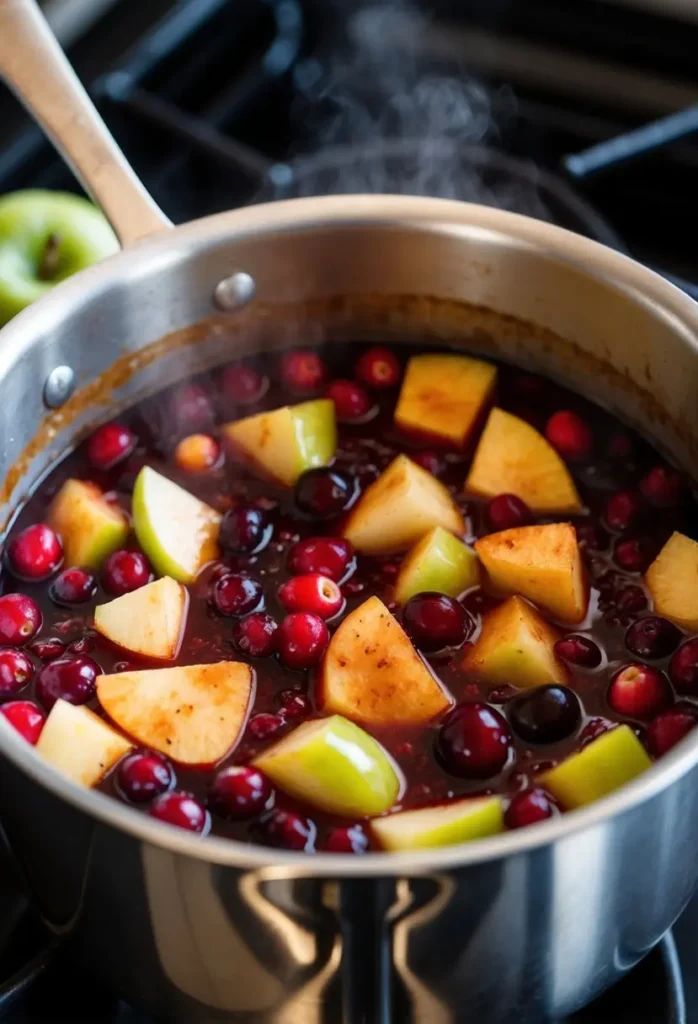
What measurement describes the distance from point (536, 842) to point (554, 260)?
31.3 inches

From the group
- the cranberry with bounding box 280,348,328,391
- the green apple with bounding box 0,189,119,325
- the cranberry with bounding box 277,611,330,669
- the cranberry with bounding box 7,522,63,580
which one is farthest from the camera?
the green apple with bounding box 0,189,119,325

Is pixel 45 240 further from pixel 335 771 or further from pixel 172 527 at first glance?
pixel 335 771

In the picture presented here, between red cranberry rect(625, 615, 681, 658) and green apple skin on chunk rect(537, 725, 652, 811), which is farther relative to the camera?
red cranberry rect(625, 615, 681, 658)

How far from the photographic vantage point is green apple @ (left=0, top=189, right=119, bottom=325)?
1781 millimetres

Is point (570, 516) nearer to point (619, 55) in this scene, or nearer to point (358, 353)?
point (358, 353)

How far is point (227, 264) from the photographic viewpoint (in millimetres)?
1493

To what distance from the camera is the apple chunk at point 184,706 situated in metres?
1.19

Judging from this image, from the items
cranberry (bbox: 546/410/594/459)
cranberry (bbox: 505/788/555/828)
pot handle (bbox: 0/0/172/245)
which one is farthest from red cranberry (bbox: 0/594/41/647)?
cranberry (bbox: 546/410/594/459)

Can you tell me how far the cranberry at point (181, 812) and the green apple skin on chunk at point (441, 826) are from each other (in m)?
0.15

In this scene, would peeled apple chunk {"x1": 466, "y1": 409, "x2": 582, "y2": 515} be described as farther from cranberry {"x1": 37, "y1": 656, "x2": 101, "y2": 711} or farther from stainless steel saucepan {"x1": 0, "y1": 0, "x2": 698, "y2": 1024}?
cranberry {"x1": 37, "y1": 656, "x2": 101, "y2": 711}

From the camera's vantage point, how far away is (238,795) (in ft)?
3.69

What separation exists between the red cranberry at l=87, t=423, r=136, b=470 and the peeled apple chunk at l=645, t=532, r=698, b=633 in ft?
2.10

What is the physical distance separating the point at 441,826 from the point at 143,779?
0.92 ft

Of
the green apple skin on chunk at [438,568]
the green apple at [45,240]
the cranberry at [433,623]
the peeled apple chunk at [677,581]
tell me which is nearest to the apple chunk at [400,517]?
the green apple skin on chunk at [438,568]
